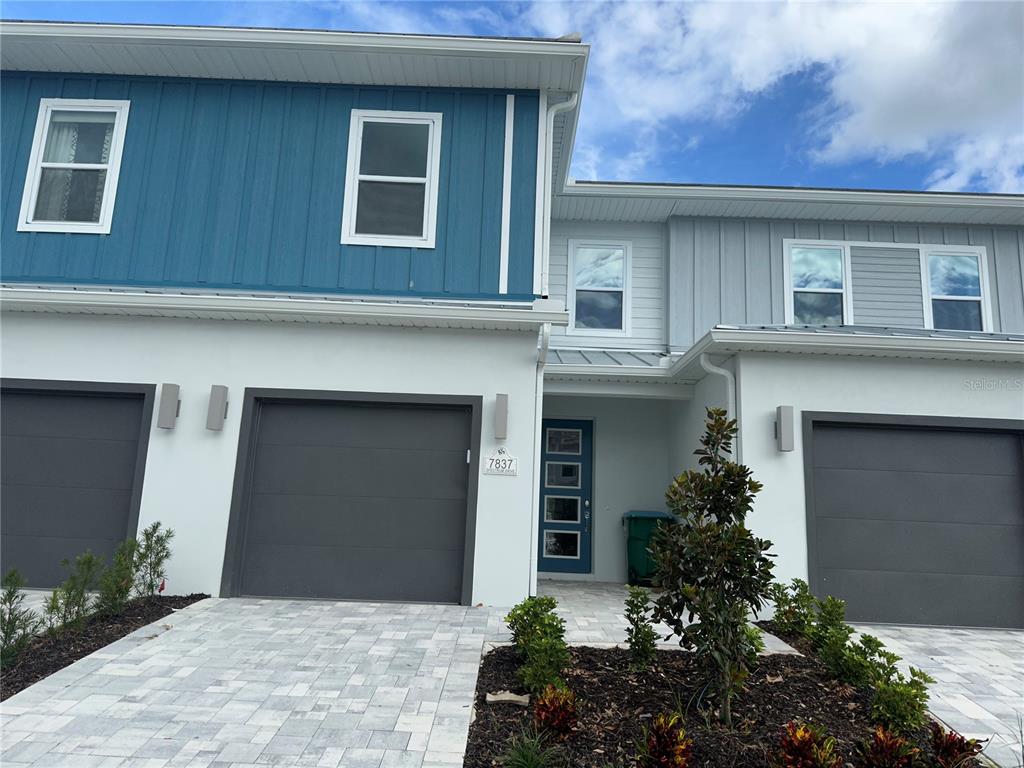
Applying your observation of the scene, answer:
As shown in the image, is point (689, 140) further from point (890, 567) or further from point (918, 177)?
point (890, 567)

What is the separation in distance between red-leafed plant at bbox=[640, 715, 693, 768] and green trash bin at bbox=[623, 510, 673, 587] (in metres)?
5.34

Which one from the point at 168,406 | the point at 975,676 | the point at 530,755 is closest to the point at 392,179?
the point at 168,406

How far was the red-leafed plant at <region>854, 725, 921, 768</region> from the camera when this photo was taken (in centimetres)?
293

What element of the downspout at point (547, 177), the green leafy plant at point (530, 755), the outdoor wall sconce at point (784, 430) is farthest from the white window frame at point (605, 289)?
the green leafy plant at point (530, 755)

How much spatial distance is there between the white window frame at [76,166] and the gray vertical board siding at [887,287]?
959cm

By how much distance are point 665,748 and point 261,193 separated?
6.67 metres

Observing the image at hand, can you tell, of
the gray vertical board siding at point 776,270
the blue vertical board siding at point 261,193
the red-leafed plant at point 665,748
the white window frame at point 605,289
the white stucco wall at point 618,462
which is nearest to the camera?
the red-leafed plant at point 665,748

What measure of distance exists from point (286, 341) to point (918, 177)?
1680 cm

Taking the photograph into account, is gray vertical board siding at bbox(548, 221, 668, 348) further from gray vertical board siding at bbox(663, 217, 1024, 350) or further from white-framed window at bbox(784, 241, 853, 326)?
white-framed window at bbox(784, 241, 853, 326)

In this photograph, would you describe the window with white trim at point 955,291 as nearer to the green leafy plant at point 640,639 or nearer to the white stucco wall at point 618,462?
the white stucco wall at point 618,462

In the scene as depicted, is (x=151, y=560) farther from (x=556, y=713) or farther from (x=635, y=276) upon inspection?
(x=635, y=276)

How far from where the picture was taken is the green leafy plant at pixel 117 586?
537 cm

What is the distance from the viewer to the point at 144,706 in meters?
3.82

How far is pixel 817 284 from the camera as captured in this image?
9.34m
